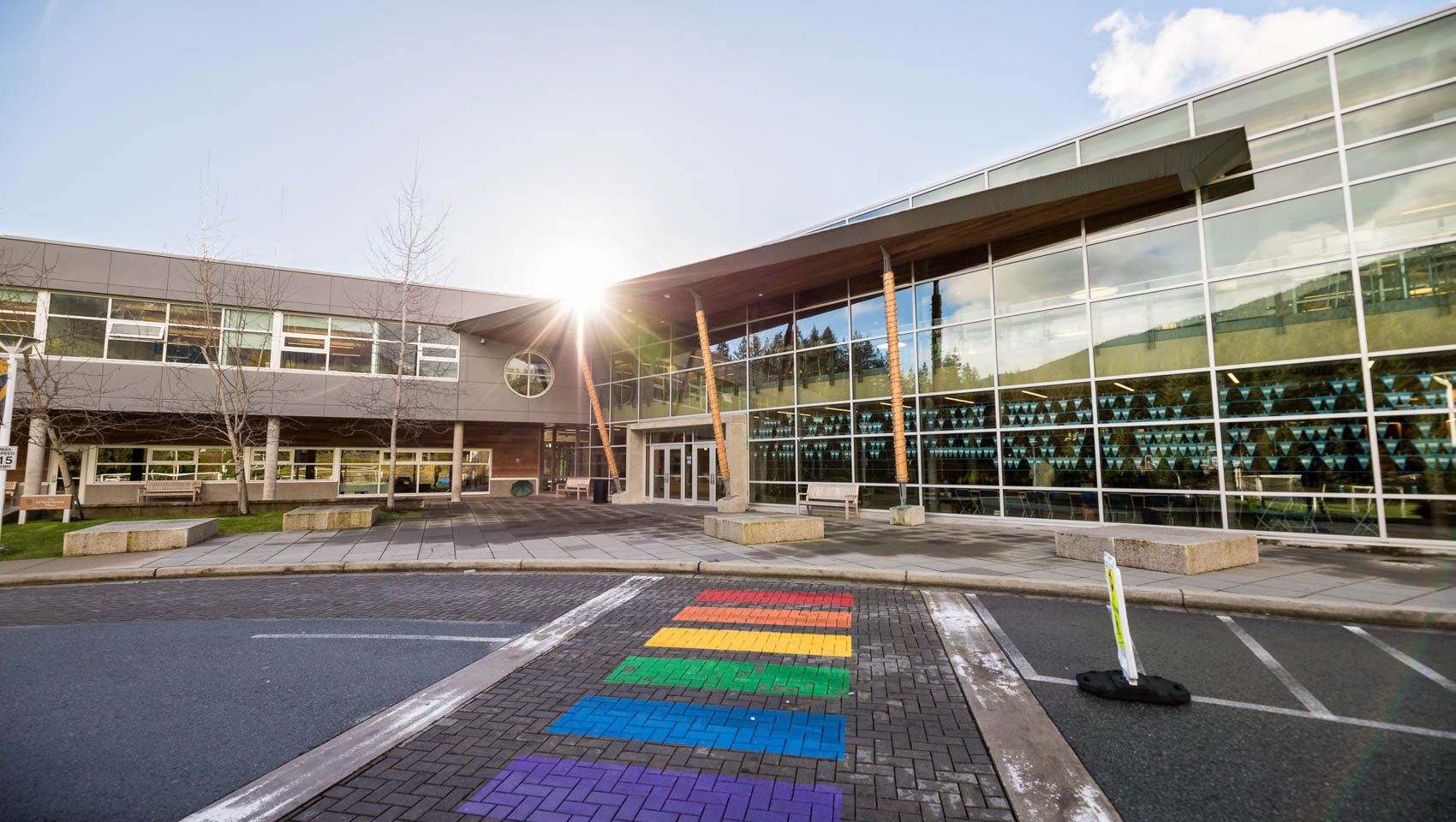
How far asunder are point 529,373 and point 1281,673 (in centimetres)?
2802

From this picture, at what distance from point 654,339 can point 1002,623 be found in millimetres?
21515

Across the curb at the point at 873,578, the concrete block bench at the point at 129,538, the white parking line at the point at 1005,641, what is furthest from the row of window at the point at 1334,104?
the concrete block bench at the point at 129,538

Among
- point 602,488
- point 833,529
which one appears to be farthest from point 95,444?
point 833,529

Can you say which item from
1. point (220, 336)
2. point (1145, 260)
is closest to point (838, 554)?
point (1145, 260)

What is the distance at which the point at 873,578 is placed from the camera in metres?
8.83

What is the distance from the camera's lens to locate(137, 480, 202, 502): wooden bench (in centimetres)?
2431

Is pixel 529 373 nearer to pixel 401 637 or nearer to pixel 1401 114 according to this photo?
pixel 401 637

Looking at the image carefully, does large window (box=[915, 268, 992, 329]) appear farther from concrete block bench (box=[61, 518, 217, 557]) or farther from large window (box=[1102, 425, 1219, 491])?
→ concrete block bench (box=[61, 518, 217, 557])

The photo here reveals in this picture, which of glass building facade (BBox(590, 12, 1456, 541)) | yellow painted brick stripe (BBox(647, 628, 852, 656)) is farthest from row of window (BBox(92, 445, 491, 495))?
yellow painted brick stripe (BBox(647, 628, 852, 656))

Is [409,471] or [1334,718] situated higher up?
[409,471]

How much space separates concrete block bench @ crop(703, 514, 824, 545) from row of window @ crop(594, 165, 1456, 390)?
21.6ft

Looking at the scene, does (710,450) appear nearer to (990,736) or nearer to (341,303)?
(341,303)

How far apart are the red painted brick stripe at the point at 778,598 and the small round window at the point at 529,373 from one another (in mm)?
22500

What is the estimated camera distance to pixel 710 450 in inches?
914
